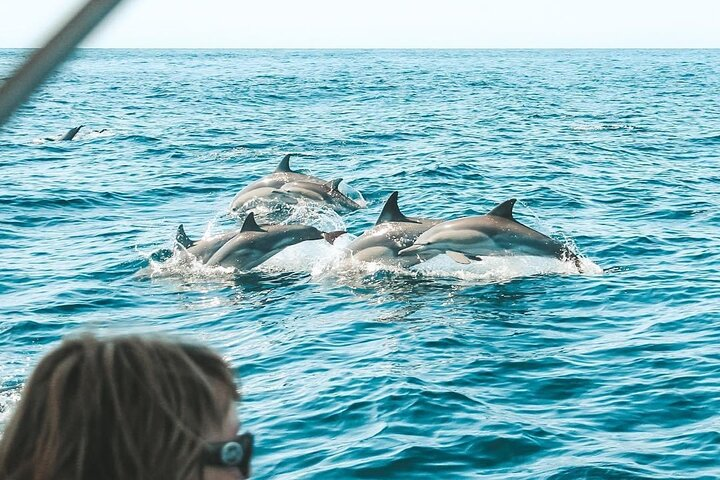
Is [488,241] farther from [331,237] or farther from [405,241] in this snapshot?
[331,237]

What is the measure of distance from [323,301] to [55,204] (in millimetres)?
9906

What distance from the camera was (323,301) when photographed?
13.0m

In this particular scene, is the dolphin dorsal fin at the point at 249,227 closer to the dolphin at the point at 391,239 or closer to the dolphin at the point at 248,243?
the dolphin at the point at 248,243

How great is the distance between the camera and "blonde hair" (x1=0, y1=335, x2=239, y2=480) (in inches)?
70.7

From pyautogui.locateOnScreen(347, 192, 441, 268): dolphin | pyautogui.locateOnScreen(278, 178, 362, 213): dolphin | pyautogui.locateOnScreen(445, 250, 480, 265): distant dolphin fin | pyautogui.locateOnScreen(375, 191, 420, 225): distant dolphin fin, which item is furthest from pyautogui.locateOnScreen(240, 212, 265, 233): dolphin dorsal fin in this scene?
pyautogui.locateOnScreen(278, 178, 362, 213): dolphin

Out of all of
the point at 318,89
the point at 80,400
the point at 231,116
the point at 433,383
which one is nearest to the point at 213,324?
the point at 433,383

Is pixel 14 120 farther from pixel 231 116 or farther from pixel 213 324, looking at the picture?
pixel 231 116

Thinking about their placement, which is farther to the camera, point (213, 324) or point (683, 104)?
point (683, 104)

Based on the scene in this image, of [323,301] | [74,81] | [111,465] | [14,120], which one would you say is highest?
[14,120]

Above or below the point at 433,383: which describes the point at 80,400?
above

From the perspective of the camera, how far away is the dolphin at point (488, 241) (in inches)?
558

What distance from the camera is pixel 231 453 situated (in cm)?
189

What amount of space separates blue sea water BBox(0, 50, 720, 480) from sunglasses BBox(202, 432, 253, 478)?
27cm

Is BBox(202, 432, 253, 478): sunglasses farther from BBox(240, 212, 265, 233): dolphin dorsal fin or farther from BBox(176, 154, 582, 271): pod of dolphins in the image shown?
BBox(240, 212, 265, 233): dolphin dorsal fin
